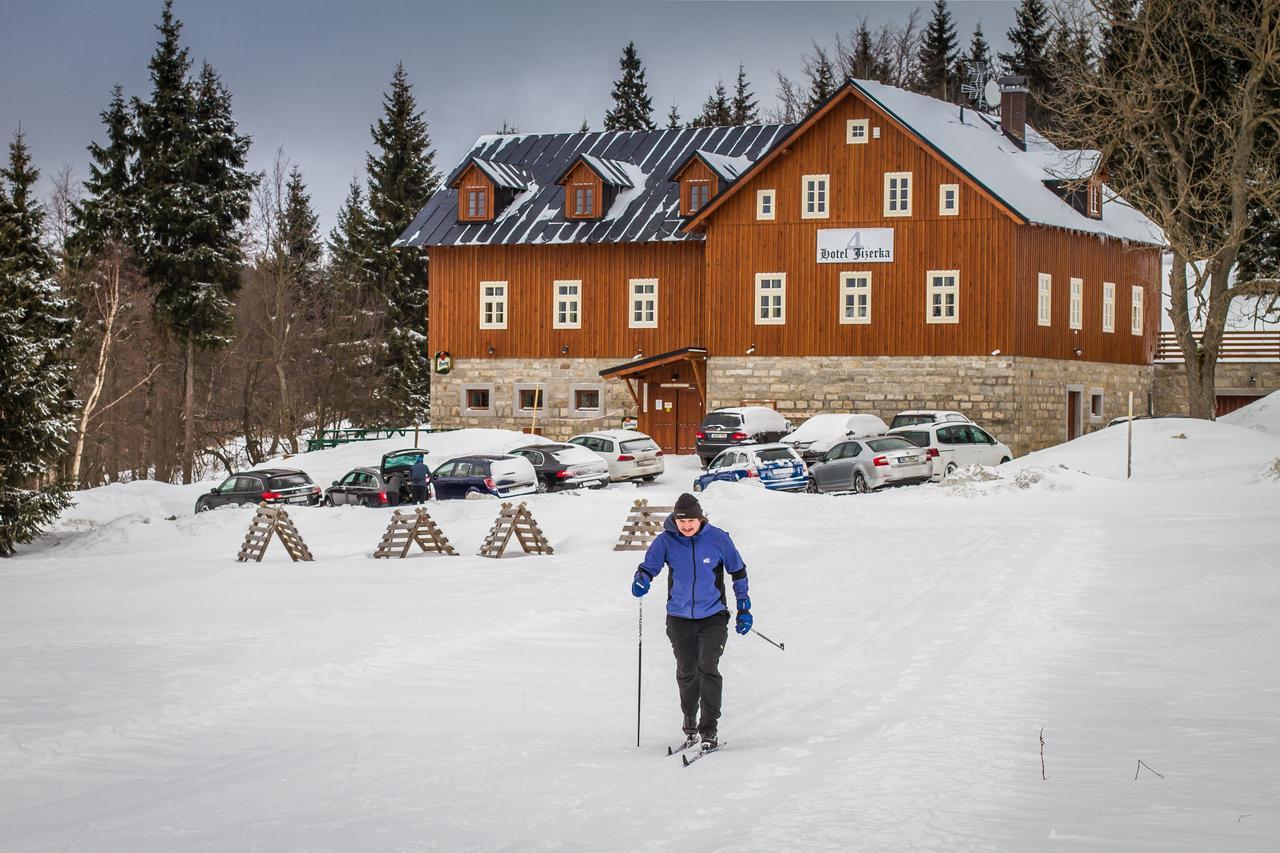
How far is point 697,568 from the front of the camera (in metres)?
10.4

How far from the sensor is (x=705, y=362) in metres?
45.8

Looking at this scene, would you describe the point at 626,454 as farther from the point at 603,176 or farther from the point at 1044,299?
the point at 1044,299

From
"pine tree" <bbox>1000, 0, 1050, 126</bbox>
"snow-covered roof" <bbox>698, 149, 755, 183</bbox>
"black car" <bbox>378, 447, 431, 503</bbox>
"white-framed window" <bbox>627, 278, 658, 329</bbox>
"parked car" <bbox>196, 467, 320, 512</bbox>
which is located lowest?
"parked car" <bbox>196, 467, 320, 512</bbox>

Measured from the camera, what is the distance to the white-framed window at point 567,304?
4872 cm

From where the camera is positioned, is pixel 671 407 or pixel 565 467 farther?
pixel 671 407

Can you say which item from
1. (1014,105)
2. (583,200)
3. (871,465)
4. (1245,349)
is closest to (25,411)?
(871,465)

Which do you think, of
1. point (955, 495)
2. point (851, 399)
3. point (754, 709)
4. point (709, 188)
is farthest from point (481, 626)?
point (709, 188)

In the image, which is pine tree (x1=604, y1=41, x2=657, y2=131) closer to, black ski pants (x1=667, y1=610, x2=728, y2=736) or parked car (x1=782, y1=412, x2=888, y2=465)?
parked car (x1=782, y1=412, x2=888, y2=465)

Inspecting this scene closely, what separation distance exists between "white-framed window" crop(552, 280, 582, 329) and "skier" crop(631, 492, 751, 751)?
38.5 metres

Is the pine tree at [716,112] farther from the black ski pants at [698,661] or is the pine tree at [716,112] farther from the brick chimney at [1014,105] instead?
the black ski pants at [698,661]

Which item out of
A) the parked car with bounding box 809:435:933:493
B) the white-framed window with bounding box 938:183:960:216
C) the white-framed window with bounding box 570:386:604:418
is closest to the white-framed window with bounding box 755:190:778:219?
the white-framed window with bounding box 938:183:960:216

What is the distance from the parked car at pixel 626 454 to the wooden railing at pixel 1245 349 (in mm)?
23485

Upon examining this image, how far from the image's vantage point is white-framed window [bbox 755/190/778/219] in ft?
147

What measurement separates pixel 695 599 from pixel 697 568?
22 centimetres
